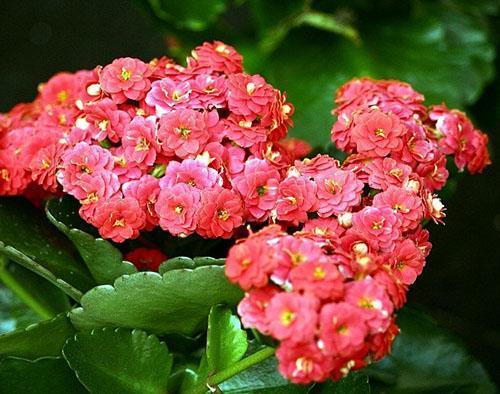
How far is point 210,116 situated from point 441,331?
0.36m

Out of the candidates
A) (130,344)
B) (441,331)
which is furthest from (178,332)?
(441,331)

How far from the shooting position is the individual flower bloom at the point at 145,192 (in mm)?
536

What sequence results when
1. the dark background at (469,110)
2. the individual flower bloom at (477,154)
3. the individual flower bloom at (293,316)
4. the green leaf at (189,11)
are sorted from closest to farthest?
the individual flower bloom at (293,316), the individual flower bloom at (477,154), the green leaf at (189,11), the dark background at (469,110)

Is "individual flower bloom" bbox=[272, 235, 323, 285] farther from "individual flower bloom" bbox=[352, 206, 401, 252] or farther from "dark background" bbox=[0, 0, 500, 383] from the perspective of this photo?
"dark background" bbox=[0, 0, 500, 383]

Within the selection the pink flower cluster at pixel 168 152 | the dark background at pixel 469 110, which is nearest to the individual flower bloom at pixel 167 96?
the pink flower cluster at pixel 168 152

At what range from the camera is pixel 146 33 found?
1.38 meters

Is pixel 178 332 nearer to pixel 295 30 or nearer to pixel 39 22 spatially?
pixel 295 30

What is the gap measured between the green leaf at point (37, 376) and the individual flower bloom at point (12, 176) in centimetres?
14

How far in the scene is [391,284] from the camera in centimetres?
46

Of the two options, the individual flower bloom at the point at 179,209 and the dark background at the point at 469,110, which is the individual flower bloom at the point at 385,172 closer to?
the individual flower bloom at the point at 179,209

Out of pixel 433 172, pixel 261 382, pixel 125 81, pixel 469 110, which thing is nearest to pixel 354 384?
pixel 261 382

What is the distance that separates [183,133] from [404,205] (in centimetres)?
A: 16

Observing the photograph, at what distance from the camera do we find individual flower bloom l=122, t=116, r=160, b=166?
1.77 feet

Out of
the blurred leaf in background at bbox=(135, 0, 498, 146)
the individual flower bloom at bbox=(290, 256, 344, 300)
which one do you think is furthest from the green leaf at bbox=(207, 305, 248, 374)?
the blurred leaf in background at bbox=(135, 0, 498, 146)
